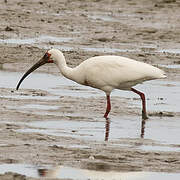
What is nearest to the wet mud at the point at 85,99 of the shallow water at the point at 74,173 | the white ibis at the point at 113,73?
the shallow water at the point at 74,173

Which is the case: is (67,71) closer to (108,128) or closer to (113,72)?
(113,72)

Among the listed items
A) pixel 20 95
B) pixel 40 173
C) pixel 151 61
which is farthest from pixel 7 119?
pixel 151 61

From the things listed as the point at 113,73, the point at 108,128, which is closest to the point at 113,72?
the point at 113,73

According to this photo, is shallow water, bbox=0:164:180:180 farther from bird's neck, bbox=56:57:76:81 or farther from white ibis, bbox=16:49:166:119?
bird's neck, bbox=56:57:76:81

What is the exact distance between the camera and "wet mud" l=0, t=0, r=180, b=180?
406 inches

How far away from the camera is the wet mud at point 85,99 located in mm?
10320

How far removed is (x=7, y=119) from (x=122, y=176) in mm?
3527

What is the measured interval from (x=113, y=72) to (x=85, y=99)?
0.93 metres

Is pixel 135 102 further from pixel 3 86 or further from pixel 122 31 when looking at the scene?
pixel 122 31

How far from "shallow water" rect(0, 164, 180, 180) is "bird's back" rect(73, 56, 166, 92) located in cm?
444

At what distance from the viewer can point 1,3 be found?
988 inches

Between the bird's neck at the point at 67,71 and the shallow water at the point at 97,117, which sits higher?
the bird's neck at the point at 67,71

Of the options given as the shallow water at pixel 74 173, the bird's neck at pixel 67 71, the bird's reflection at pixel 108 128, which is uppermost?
the bird's neck at pixel 67 71

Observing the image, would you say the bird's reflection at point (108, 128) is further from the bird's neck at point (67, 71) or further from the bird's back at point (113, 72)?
the bird's neck at point (67, 71)
